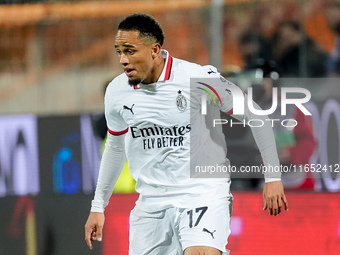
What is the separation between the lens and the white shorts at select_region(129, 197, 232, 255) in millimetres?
3795

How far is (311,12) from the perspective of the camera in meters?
7.72

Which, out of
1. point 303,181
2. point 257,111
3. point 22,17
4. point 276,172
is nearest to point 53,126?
point 22,17

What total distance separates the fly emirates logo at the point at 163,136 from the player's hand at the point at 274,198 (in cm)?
55

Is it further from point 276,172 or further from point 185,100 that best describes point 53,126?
point 276,172

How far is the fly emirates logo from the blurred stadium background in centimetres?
193

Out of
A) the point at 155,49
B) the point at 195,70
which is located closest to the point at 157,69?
the point at 155,49

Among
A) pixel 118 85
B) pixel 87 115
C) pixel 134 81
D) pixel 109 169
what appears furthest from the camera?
pixel 87 115

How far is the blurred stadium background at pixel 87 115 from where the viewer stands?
223 inches

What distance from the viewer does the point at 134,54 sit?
3.96 meters

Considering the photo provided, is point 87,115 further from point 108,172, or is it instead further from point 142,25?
point 142,25

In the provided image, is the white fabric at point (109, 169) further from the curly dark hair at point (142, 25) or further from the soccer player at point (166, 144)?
the curly dark hair at point (142, 25)

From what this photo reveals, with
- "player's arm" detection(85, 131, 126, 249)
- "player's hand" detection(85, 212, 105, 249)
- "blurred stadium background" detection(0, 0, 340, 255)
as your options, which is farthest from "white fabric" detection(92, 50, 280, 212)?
"blurred stadium background" detection(0, 0, 340, 255)

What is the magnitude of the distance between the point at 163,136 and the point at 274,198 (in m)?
0.71

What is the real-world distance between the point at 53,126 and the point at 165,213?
3.12 meters
